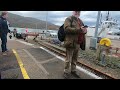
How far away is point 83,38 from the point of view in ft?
12.2

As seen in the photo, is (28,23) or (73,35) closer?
(28,23)

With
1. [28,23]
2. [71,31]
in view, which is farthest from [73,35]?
[28,23]

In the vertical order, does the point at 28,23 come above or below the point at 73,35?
above

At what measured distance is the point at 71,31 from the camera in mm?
3463

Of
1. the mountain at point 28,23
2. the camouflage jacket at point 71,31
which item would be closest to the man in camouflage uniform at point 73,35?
the camouflage jacket at point 71,31

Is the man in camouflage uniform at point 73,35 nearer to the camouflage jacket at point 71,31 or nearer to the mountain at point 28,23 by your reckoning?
the camouflage jacket at point 71,31

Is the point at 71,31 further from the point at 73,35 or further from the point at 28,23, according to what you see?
the point at 28,23

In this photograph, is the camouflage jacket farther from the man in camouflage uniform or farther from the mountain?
the mountain

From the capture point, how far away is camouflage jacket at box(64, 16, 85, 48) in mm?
3449

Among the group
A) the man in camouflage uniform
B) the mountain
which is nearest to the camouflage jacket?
the man in camouflage uniform

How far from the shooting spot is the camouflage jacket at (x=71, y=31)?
3.45 m
